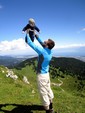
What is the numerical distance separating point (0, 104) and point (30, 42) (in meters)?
7.28

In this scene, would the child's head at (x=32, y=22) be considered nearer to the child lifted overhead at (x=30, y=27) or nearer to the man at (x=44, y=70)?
the child lifted overhead at (x=30, y=27)

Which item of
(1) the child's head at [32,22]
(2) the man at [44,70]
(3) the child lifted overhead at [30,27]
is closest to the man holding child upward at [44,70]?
(2) the man at [44,70]

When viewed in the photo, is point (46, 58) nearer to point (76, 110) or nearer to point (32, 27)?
point (32, 27)

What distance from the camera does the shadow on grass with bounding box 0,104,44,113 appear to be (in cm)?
1491

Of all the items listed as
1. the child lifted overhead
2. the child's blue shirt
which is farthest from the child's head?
the child's blue shirt

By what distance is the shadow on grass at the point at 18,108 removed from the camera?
14910 millimetres

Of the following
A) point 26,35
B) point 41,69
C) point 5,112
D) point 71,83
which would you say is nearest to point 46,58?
point 41,69

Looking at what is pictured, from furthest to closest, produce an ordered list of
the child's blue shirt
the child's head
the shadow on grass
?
the shadow on grass
the child's blue shirt
the child's head

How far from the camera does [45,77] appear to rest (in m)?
12.4

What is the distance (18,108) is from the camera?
15.6m

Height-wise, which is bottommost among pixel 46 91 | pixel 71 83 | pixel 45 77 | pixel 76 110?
pixel 71 83

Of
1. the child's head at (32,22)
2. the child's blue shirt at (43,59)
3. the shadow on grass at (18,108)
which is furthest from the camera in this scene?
the shadow on grass at (18,108)

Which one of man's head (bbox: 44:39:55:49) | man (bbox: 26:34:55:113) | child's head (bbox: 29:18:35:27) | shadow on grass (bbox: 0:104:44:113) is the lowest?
shadow on grass (bbox: 0:104:44:113)

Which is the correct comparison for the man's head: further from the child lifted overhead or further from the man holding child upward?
the child lifted overhead
